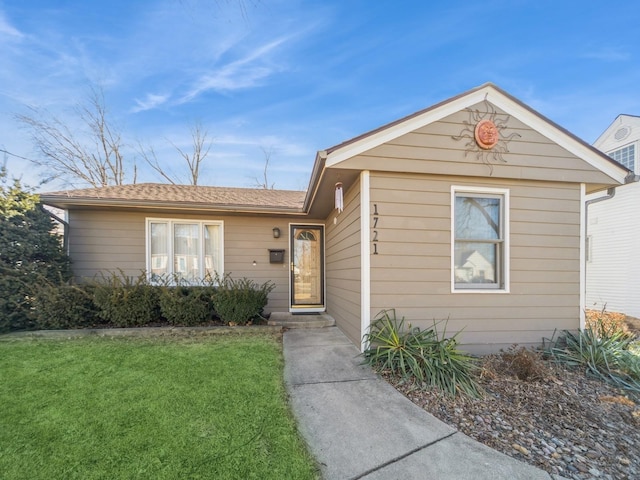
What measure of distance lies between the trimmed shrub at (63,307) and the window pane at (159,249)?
51.0 inches

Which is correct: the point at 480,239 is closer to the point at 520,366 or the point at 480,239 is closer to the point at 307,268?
the point at 520,366

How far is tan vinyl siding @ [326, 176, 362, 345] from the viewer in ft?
13.4

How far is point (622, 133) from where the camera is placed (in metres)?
8.64

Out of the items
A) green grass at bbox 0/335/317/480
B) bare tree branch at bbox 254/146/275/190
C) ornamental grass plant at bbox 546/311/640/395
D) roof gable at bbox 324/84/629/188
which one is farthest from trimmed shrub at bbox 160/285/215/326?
bare tree branch at bbox 254/146/275/190

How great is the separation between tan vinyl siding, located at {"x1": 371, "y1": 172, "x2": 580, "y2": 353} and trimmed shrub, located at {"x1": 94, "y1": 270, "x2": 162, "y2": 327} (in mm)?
4337

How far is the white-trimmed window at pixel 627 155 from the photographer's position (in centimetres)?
832

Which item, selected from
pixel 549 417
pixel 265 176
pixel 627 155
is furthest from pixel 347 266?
pixel 265 176

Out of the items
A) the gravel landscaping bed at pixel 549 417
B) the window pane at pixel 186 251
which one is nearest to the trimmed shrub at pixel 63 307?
the window pane at pixel 186 251

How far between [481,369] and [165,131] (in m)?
15.5

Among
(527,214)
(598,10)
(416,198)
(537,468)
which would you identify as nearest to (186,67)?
(416,198)

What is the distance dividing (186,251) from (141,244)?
37.7 inches

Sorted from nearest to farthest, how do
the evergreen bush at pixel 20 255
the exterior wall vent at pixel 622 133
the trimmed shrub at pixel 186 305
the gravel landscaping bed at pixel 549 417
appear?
the gravel landscaping bed at pixel 549 417 < the evergreen bush at pixel 20 255 < the trimmed shrub at pixel 186 305 < the exterior wall vent at pixel 622 133

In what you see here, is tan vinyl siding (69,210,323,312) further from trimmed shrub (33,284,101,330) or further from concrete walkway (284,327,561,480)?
concrete walkway (284,327,561,480)

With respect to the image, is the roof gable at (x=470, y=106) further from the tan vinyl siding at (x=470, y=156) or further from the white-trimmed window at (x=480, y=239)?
the white-trimmed window at (x=480, y=239)
